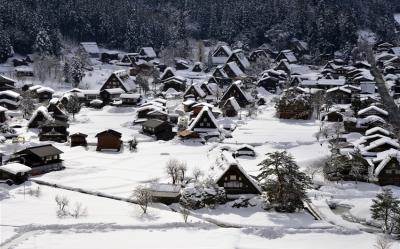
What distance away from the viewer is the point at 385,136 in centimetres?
4422

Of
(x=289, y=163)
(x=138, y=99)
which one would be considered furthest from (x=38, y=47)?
(x=289, y=163)

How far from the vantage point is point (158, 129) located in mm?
48750

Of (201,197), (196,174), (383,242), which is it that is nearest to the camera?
(383,242)

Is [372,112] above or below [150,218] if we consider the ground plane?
above

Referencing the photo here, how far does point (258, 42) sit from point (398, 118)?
55.1 metres

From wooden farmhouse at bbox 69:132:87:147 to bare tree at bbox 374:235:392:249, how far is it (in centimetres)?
2789

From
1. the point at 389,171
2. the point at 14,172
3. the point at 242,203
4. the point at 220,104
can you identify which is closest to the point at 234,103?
the point at 220,104

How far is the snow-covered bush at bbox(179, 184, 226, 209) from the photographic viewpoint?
29.5 meters

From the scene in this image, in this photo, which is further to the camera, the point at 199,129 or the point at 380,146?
the point at 199,129

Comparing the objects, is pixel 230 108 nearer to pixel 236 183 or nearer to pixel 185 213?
pixel 236 183

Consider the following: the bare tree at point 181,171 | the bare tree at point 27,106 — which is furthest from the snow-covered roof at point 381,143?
the bare tree at point 27,106

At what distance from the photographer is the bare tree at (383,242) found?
2359 centimetres

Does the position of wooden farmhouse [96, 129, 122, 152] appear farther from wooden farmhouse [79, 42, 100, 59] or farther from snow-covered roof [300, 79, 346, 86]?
wooden farmhouse [79, 42, 100, 59]

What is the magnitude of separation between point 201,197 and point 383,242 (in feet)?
34.7
